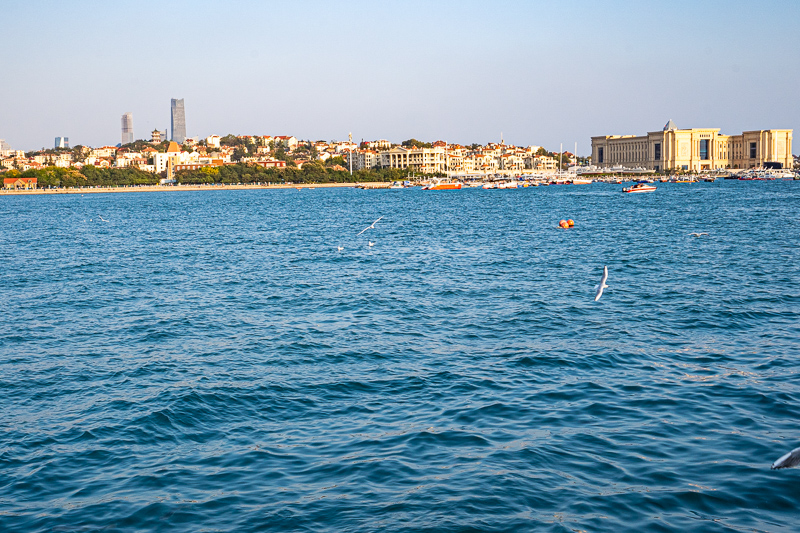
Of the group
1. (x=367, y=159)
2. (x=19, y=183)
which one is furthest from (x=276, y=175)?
(x=19, y=183)

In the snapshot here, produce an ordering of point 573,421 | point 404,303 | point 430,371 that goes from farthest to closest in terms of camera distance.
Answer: point 404,303 → point 430,371 → point 573,421

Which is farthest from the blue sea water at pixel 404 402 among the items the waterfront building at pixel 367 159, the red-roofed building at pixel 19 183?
the waterfront building at pixel 367 159

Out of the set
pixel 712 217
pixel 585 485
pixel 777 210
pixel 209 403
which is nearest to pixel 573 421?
pixel 585 485

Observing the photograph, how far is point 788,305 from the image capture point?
1471cm

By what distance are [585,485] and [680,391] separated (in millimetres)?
3148

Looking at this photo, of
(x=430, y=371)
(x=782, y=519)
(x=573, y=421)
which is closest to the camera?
(x=782, y=519)

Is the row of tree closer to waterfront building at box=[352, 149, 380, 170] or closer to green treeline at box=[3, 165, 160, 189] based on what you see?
green treeline at box=[3, 165, 160, 189]

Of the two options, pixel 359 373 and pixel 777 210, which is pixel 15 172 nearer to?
pixel 777 210

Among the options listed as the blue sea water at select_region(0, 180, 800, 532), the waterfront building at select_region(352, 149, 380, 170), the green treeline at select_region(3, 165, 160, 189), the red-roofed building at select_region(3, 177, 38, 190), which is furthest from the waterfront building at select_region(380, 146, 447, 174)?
the blue sea water at select_region(0, 180, 800, 532)

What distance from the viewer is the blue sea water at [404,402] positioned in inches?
257

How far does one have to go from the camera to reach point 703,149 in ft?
577

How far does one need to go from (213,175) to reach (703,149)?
110 m

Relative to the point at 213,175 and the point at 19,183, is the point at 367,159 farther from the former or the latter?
the point at 19,183

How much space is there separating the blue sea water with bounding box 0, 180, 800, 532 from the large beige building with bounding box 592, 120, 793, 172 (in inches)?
6271
